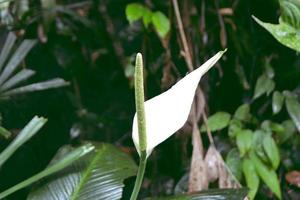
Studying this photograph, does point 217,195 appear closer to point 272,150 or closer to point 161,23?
point 272,150

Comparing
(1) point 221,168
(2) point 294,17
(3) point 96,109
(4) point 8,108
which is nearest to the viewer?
(2) point 294,17

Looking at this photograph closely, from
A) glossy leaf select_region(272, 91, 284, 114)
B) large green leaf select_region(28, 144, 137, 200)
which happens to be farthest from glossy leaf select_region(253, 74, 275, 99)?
large green leaf select_region(28, 144, 137, 200)

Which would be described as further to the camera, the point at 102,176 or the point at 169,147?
the point at 169,147

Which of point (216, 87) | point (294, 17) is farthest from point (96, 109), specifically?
point (294, 17)

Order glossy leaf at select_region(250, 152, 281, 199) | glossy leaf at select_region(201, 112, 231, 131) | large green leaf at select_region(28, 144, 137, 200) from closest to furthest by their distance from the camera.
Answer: large green leaf at select_region(28, 144, 137, 200)
glossy leaf at select_region(250, 152, 281, 199)
glossy leaf at select_region(201, 112, 231, 131)

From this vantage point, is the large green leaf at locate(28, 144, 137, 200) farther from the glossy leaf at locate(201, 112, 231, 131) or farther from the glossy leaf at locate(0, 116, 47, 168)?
the glossy leaf at locate(201, 112, 231, 131)

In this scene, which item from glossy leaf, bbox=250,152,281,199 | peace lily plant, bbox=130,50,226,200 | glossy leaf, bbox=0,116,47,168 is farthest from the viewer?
glossy leaf, bbox=250,152,281,199

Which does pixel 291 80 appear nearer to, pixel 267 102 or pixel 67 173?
pixel 267 102

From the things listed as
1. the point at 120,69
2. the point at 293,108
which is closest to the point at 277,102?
the point at 293,108
